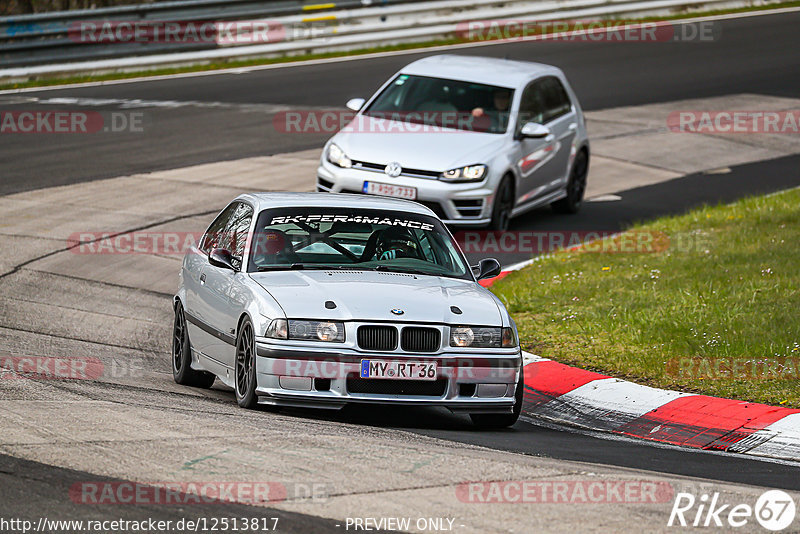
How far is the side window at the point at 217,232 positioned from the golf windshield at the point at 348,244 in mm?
627

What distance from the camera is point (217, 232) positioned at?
32.2 feet

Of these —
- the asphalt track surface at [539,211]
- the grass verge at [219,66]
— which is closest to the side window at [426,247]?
the asphalt track surface at [539,211]

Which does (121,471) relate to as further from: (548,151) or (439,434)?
(548,151)

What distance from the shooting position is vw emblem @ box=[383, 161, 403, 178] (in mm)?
14422

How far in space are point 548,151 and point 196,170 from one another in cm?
479

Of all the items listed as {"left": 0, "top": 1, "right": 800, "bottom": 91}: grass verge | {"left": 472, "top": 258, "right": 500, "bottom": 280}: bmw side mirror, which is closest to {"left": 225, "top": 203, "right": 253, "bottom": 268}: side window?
{"left": 472, "top": 258, "right": 500, "bottom": 280}: bmw side mirror

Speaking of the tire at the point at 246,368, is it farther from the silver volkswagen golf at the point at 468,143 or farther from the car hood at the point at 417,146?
the car hood at the point at 417,146

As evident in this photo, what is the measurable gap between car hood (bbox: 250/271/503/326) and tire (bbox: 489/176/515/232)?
628 cm

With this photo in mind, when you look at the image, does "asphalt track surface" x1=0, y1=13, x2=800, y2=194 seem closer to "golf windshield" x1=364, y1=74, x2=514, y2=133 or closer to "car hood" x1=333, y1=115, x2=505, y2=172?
"golf windshield" x1=364, y1=74, x2=514, y2=133

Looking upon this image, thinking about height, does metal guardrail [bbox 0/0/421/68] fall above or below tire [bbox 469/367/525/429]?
above

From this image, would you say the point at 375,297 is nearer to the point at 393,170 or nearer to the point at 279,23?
the point at 393,170

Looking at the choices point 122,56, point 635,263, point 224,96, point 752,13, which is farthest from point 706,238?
point 752,13

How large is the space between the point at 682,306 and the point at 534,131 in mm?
4843

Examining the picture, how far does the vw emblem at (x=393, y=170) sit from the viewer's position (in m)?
14.4
